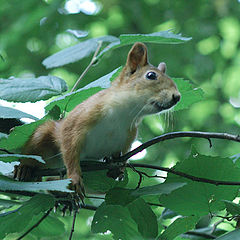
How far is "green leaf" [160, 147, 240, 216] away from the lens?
953mm

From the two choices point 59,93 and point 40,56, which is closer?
point 59,93

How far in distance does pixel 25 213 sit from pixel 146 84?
762mm

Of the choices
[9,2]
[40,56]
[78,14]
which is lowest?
[40,56]

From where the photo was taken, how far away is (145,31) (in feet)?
13.3

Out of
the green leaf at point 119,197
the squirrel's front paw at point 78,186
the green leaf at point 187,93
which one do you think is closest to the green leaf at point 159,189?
the green leaf at point 119,197

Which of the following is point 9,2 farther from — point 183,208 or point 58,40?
point 183,208

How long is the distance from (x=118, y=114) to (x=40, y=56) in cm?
276

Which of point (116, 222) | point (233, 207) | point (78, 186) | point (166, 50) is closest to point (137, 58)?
point (78, 186)

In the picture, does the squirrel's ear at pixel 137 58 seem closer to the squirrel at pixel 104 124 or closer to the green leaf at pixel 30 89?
the squirrel at pixel 104 124

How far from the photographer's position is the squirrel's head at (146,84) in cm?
145

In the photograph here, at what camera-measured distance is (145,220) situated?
101cm

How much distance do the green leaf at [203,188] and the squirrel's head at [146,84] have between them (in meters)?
0.42

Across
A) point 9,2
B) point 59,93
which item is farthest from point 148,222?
point 9,2

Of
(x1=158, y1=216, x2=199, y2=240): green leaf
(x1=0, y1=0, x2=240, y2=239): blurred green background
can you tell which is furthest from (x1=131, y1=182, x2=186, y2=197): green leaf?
(x1=0, y1=0, x2=240, y2=239): blurred green background
